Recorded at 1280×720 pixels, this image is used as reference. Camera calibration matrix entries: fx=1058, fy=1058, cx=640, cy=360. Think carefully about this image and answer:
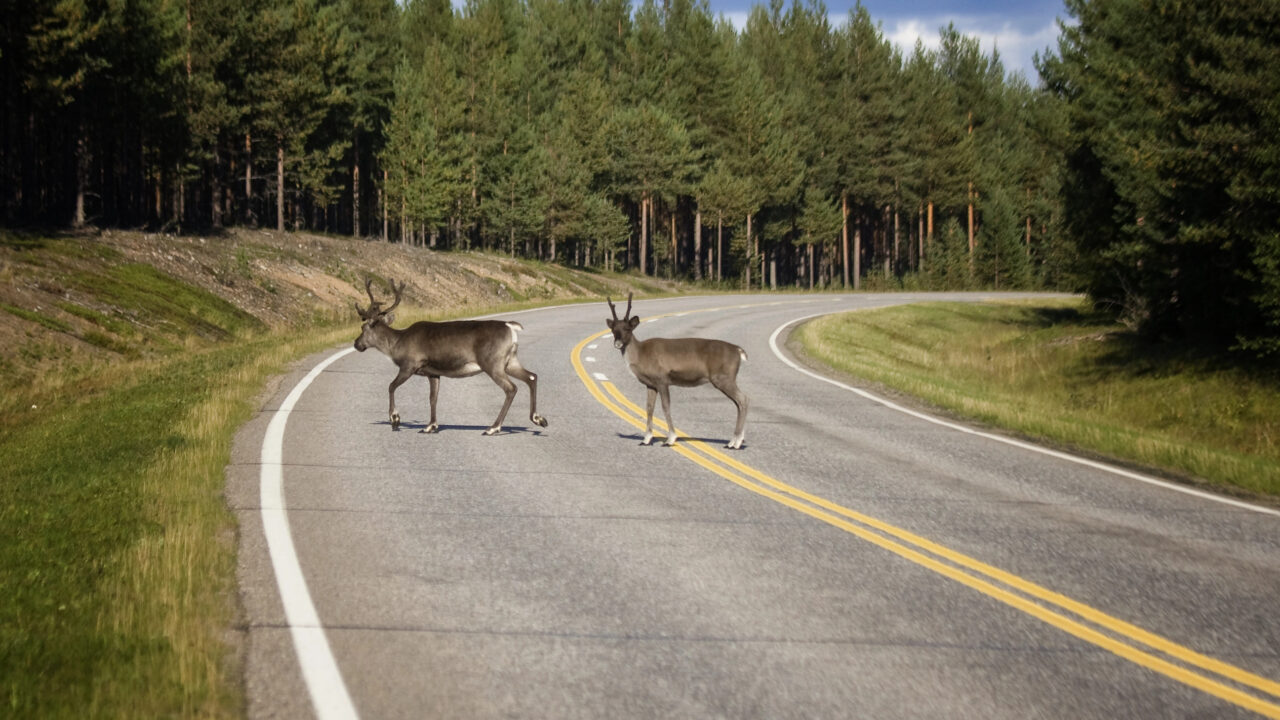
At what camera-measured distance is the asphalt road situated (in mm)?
4992

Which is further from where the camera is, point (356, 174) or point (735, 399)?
point (356, 174)

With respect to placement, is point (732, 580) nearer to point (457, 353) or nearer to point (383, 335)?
point (457, 353)

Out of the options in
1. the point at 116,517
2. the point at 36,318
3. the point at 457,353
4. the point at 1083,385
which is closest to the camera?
the point at 116,517

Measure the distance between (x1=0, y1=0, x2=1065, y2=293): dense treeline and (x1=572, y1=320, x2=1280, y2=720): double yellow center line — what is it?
40041 millimetres

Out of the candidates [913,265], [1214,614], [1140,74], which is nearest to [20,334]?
[1214,614]

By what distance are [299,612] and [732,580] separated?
8.71ft

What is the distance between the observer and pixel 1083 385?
3019 cm

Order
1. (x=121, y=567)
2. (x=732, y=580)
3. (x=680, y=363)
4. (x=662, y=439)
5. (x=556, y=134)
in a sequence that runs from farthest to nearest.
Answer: (x=556, y=134) < (x=662, y=439) < (x=680, y=363) < (x=732, y=580) < (x=121, y=567)

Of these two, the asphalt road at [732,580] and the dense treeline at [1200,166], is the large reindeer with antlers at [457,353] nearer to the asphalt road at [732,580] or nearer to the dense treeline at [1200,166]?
the asphalt road at [732,580]

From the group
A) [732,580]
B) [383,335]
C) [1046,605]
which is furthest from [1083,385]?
[732,580]

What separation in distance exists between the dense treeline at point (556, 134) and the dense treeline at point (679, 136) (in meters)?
0.25

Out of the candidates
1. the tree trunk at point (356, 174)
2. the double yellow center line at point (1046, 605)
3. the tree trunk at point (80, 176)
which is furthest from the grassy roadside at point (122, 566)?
the tree trunk at point (356, 174)

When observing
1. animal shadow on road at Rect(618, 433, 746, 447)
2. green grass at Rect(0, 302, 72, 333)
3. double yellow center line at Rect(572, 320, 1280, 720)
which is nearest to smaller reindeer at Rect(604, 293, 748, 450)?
animal shadow on road at Rect(618, 433, 746, 447)

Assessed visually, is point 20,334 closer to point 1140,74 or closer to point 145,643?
point 145,643
